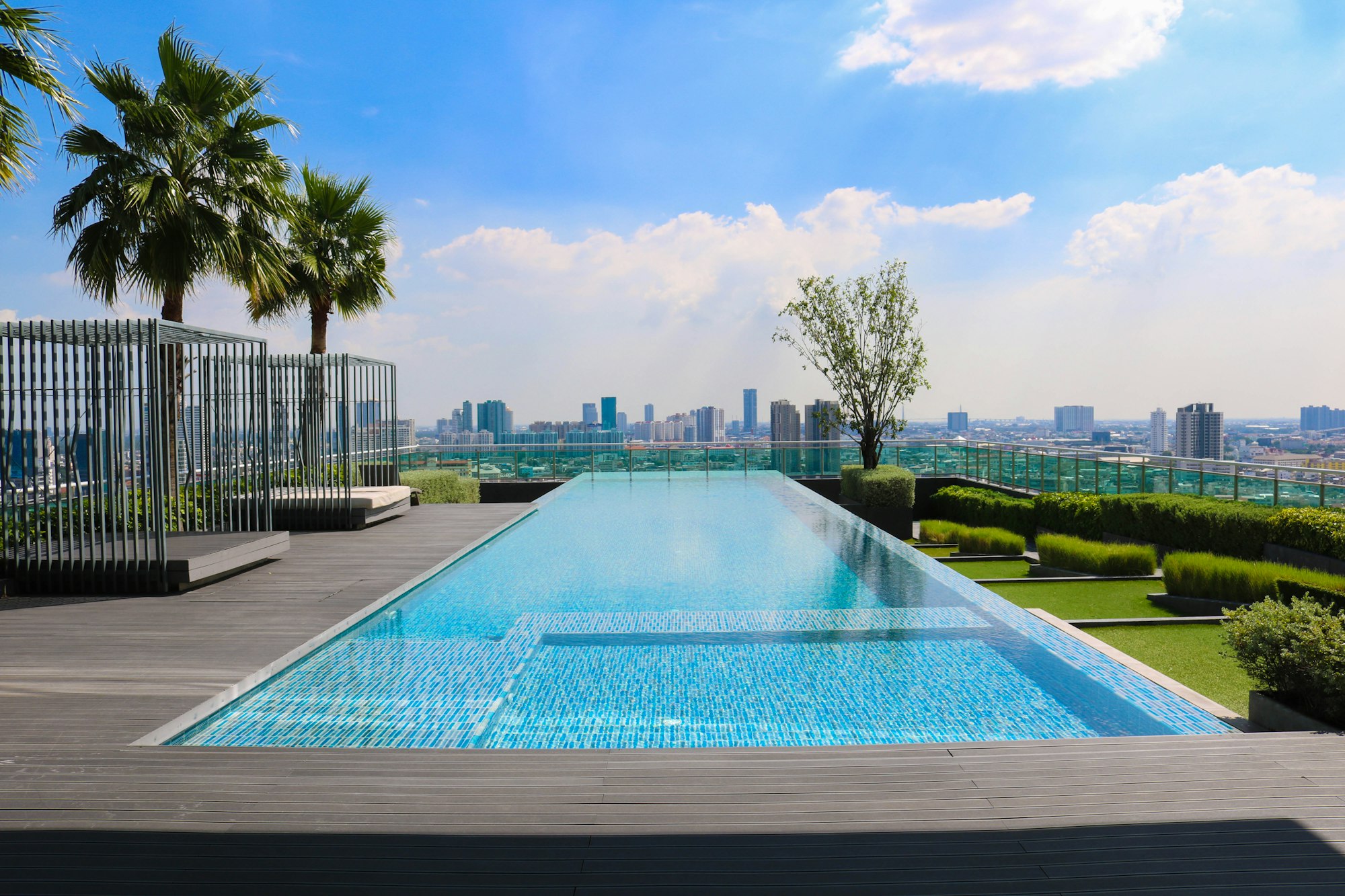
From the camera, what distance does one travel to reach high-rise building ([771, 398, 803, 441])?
1911cm

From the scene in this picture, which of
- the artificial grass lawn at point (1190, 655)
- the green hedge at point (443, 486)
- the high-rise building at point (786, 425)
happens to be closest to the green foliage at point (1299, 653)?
the artificial grass lawn at point (1190, 655)

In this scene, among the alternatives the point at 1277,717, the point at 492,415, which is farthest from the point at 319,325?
the point at 492,415

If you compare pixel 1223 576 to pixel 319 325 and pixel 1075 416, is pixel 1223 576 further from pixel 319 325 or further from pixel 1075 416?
pixel 1075 416

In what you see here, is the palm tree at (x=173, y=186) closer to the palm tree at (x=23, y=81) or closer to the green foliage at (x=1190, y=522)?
the palm tree at (x=23, y=81)

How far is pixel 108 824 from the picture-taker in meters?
2.44

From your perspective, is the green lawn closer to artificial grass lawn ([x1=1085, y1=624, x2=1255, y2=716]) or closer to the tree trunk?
artificial grass lawn ([x1=1085, y1=624, x2=1255, y2=716])

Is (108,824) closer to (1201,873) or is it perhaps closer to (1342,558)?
(1201,873)

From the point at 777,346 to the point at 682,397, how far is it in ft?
50.0

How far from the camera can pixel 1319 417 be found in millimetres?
43906

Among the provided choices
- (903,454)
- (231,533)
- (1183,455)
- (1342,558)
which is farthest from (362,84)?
(1342,558)

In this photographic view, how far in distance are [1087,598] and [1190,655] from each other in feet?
8.41

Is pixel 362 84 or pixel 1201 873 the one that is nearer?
pixel 1201 873

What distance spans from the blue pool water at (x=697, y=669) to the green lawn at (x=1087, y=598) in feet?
5.53

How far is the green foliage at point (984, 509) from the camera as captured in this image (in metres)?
13.3
